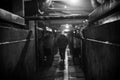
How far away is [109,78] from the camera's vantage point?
233cm

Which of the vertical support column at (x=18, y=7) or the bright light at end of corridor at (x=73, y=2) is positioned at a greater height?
the bright light at end of corridor at (x=73, y=2)

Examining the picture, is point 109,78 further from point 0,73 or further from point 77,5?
point 77,5

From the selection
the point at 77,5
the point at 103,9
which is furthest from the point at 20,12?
the point at 77,5

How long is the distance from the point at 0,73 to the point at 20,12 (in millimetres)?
2893

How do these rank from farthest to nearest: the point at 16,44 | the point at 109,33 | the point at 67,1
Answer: the point at 67,1
the point at 16,44
the point at 109,33

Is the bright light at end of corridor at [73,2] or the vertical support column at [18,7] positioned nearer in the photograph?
the vertical support column at [18,7]

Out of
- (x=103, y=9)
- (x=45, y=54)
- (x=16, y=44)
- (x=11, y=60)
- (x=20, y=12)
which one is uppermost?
(x=20, y=12)

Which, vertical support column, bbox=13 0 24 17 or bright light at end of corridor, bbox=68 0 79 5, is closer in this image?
vertical support column, bbox=13 0 24 17

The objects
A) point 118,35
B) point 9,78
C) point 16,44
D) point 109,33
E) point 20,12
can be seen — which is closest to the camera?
point 118,35

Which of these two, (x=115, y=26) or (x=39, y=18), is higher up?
(x=39, y=18)

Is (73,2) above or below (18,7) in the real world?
above

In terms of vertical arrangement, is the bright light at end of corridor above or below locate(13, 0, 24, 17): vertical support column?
above

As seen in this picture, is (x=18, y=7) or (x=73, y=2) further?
(x=73, y=2)

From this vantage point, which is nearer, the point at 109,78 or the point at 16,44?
the point at 109,78
